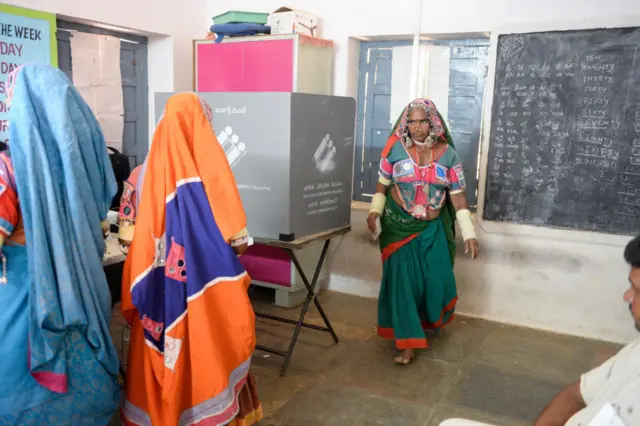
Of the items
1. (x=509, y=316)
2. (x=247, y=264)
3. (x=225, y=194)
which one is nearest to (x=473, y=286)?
(x=509, y=316)

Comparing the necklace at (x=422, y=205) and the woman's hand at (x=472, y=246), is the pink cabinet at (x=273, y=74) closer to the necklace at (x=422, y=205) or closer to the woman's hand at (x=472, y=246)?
the necklace at (x=422, y=205)

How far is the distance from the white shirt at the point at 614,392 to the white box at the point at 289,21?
3145 mm

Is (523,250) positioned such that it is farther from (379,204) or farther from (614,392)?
(614,392)

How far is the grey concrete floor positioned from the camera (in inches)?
108

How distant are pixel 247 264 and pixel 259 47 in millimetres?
1581

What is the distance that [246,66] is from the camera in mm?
4152

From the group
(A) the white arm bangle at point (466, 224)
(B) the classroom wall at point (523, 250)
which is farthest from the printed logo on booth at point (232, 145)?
(B) the classroom wall at point (523, 250)

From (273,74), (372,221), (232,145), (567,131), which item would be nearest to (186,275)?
(232,145)

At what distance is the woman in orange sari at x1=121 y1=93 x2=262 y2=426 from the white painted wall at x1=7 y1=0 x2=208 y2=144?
2237 mm

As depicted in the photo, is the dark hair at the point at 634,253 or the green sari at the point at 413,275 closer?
the dark hair at the point at 634,253

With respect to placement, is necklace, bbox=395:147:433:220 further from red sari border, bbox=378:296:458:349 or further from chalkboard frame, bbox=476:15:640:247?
chalkboard frame, bbox=476:15:640:247

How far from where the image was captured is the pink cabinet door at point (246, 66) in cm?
400

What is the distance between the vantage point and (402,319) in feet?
10.8

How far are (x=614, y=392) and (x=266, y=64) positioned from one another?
131 inches
